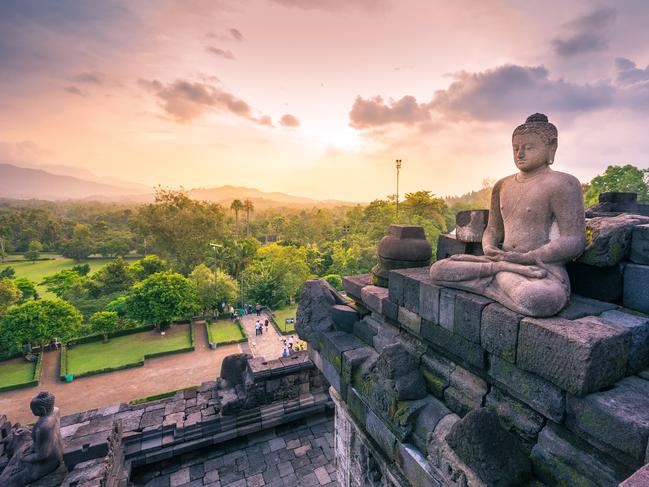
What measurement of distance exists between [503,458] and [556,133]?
2.54 metres

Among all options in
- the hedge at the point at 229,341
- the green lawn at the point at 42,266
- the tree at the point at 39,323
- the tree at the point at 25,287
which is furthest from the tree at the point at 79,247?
the hedge at the point at 229,341

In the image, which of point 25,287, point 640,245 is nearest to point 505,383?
point 640,245

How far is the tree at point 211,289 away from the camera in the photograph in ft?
83.1

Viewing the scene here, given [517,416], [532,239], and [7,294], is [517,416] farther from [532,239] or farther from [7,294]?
[7,294]

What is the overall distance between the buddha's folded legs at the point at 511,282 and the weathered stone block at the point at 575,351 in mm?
120

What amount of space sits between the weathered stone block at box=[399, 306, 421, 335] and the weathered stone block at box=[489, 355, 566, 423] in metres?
0.92

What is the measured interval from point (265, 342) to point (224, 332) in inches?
148

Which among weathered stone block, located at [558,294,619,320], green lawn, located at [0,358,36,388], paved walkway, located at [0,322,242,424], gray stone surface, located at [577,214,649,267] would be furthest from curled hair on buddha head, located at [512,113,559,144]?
green lawn, located at [0,358,36,388]

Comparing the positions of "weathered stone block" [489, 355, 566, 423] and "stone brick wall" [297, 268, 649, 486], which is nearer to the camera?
"stone brick wall" [297, 268, 649, 486]

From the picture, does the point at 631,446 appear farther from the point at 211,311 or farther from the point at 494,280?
the point at 211,311

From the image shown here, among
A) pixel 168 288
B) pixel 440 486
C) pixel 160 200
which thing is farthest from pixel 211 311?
pixel 440 486

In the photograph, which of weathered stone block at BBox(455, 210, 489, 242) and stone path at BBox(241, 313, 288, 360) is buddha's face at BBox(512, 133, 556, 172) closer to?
weathered stone block at BBox(455, 210, 489, 242)

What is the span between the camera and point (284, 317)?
2597cm

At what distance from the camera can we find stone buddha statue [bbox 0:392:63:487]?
21.7ft
